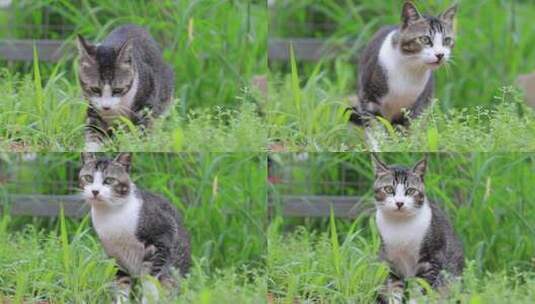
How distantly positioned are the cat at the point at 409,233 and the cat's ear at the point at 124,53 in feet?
2.93

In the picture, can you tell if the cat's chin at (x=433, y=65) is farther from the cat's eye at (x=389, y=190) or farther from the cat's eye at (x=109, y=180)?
the cat's eye at (x=109, y=180)

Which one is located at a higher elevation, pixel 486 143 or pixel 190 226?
pixel 486 143

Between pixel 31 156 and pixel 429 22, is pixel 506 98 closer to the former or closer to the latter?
pixel 429 22

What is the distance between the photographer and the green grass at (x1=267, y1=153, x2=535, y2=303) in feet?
13.2

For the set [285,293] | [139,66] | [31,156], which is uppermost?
[139,66]

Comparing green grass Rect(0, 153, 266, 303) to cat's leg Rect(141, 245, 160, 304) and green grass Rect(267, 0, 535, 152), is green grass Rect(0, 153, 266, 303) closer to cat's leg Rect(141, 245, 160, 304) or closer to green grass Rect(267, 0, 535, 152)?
cat's leg Rect(141, 245, 160, 304)

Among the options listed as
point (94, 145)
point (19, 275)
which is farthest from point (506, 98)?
point (19, 275)

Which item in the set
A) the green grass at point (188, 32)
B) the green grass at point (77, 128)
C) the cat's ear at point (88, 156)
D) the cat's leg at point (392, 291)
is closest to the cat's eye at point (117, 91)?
the green grass at point (77, 128)

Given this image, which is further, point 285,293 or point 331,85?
point 331,85

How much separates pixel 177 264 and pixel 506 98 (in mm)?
A: 1416

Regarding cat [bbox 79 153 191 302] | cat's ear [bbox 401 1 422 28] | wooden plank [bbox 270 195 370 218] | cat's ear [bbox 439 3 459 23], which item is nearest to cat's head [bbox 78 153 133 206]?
cat [bbox 79 153 191 302]

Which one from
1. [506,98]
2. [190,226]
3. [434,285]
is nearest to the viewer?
[434,285]

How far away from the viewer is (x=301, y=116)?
13.5 feet

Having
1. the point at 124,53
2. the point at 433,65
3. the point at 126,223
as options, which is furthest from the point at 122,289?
the point at 433,65
